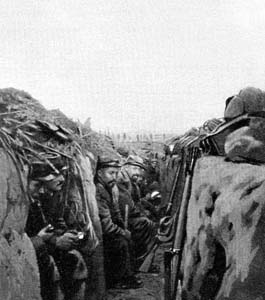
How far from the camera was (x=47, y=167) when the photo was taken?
4.11m

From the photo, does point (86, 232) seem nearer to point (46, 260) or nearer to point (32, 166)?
point (46, 260)

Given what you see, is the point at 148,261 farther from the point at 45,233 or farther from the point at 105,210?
the point at 45,233

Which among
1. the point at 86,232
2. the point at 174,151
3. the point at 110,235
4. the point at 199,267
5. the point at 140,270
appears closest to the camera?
the point at 199,267

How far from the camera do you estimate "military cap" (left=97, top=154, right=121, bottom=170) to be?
5.87 m

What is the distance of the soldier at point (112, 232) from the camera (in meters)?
5.69

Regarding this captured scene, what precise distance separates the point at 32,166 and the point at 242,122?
5.31 feet

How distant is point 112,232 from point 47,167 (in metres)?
1.99

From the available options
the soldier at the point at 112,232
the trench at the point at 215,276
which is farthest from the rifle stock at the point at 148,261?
the trench at the point at 215,276

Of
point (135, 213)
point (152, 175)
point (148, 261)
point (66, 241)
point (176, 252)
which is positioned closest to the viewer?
point (176, 252)

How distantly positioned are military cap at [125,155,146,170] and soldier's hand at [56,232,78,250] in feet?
10.3

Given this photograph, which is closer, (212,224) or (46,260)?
(212,224)

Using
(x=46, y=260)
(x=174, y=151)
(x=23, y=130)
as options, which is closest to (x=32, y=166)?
(x=23, y=130)

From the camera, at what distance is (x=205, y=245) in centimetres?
277

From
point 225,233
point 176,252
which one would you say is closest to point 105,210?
point 176,252
